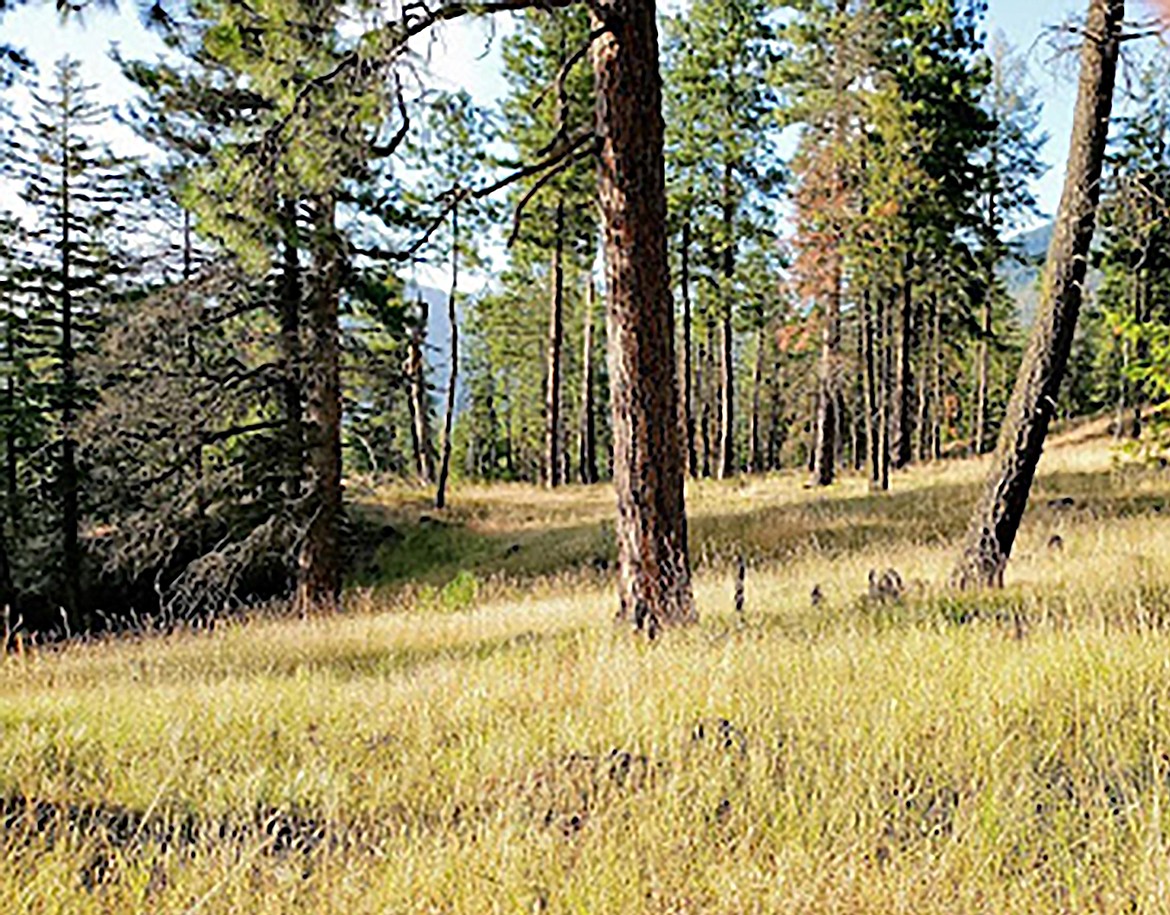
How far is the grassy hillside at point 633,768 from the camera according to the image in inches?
96.0

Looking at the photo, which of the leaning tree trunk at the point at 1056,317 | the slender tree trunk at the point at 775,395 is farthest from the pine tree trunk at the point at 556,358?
the slender tree trunk at the point at 775,395

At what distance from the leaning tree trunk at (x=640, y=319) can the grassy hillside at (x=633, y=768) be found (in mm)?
541

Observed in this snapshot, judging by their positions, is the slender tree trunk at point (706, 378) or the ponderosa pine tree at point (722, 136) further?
the slender tree trunk at point (706, 378)

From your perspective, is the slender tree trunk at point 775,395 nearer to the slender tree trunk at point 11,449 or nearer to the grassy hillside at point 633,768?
the slender tree trunk at point 11,449

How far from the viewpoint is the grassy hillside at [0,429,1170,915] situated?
2438 mm

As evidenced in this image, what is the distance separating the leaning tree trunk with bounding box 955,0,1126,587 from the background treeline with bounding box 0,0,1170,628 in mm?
372

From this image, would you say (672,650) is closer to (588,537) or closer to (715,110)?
(588,537)

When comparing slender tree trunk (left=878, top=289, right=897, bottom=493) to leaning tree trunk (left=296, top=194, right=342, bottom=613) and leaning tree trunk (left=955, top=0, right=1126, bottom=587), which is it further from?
leaning tree trunk (left=296, top=194, right=342, bottom=613)

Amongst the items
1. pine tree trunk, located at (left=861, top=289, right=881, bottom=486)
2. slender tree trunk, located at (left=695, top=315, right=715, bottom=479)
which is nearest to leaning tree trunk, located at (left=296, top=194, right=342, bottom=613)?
pine tree trunk, located at (left=861, top=289, right=881, bottom=486)

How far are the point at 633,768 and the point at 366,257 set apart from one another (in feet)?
36.3

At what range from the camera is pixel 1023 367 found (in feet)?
25.3

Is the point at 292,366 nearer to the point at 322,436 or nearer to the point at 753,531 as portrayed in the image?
the point at 322,436

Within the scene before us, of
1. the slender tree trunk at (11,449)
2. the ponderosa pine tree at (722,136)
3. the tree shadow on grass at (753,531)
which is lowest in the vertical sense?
the tree shadow on grass at (753,531)

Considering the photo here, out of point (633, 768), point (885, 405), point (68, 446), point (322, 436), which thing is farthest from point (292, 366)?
point (885, 405)
